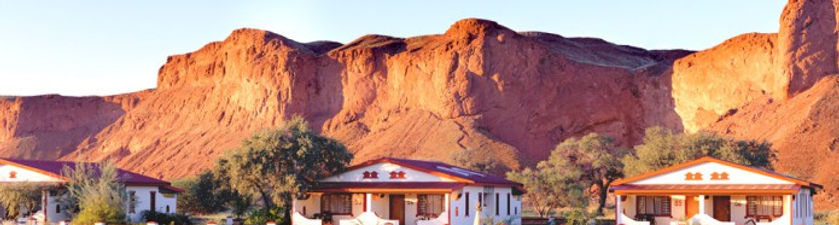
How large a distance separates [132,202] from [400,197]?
37.0ft

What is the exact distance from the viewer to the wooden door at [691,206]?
49031 mm

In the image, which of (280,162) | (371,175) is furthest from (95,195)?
(371,175)

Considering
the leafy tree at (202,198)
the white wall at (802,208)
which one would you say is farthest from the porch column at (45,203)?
the white wall at (802,208)

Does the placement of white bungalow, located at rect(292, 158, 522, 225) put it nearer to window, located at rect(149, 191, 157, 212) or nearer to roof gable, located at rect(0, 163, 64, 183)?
window, located at rect(149, 191, 157, 212)

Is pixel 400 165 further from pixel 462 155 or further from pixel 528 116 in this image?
pixel 528 116

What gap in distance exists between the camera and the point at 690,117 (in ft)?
323

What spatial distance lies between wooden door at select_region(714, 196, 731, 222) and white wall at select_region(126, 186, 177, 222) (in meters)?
23.6

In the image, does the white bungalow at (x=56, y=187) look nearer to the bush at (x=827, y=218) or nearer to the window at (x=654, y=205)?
the window at (x=654, y=205)

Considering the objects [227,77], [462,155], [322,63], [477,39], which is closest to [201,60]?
[227,77]

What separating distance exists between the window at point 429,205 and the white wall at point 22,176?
15159mm

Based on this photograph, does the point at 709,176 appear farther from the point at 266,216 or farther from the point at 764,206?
the point at 266,216

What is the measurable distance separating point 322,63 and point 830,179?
51366mm

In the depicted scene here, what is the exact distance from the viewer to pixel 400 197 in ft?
166

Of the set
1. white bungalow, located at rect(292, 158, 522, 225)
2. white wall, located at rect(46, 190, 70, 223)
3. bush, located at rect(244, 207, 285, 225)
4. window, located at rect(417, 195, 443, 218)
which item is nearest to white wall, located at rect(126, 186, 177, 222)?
white wall, located at rect(46, 190, 70, 223)
